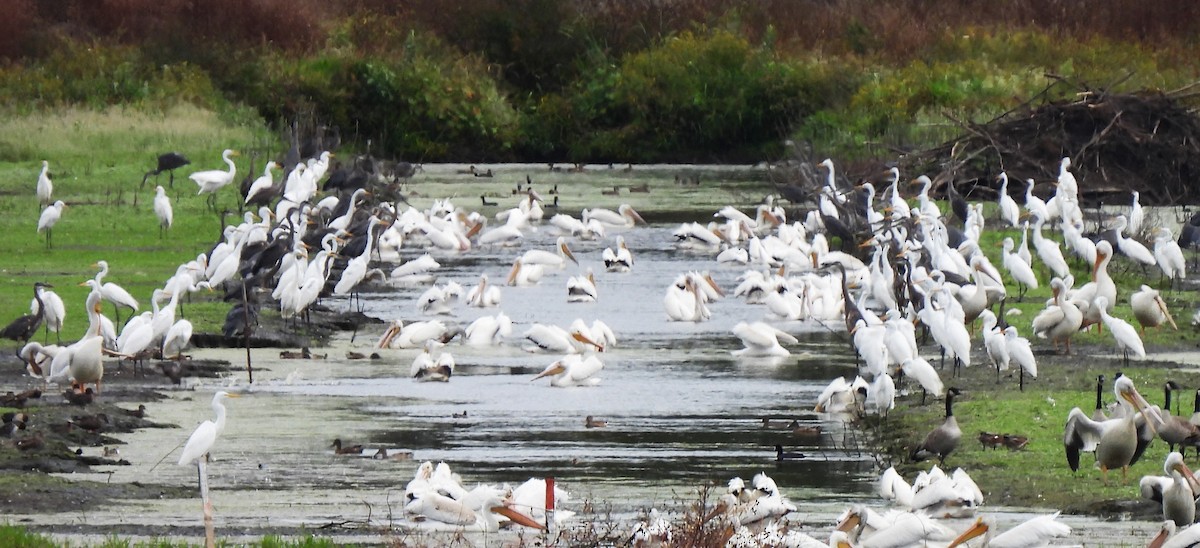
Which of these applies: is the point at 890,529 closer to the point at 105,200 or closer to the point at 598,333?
the point at 598,333

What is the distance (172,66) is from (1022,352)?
32171 millimetres

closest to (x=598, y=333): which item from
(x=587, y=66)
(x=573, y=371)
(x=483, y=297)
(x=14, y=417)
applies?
(x=573, y=371)

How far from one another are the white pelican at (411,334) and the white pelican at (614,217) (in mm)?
11173

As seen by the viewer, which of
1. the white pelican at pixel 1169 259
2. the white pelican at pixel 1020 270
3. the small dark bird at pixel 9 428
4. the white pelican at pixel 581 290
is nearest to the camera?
the small dark bird at pixel 9 428

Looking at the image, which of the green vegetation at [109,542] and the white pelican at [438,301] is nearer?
the green vegetation at [109,542]

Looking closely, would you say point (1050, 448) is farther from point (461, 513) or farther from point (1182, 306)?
point (1182, 306)

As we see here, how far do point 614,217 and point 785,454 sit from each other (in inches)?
639

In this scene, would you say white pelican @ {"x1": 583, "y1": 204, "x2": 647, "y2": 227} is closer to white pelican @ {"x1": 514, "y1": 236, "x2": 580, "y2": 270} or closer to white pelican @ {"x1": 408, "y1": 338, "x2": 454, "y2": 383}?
white pelican @ {"x1": 514, "y1": 236, "x2": 580, "y2": 270}

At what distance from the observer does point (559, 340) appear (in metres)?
16.5

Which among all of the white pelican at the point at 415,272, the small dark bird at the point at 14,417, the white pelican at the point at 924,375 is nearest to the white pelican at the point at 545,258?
the white pelican at the point at 415,272

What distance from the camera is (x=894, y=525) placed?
875 cm

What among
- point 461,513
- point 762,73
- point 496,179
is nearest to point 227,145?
point 496,179

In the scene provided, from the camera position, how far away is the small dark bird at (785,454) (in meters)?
11.8

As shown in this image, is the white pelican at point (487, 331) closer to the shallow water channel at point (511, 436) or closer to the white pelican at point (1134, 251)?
the shallow water channel at point (511, 436)
